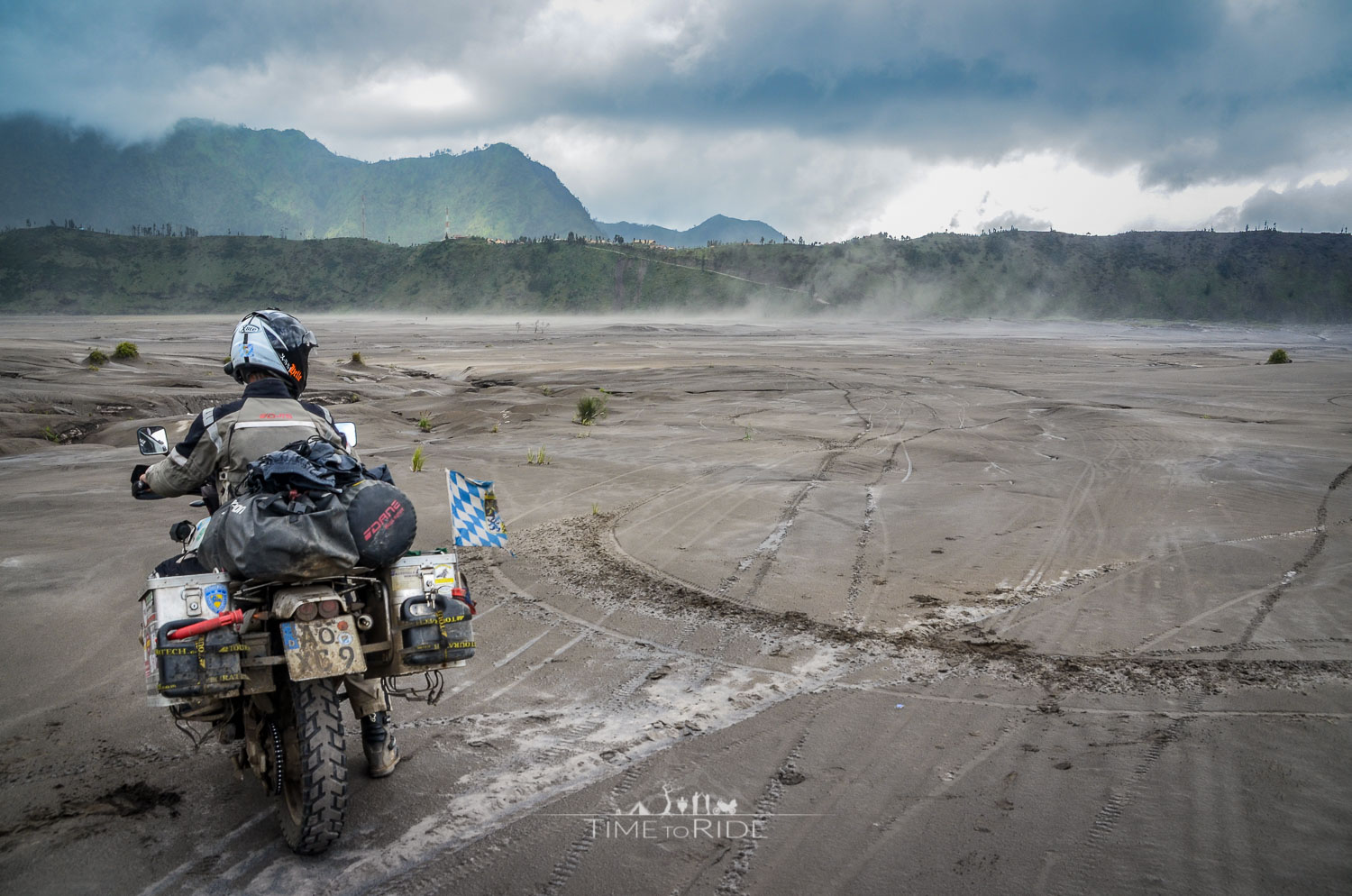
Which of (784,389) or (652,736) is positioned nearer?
(652,736)

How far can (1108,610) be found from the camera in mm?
6715

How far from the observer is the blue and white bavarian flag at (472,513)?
4590 millimetres

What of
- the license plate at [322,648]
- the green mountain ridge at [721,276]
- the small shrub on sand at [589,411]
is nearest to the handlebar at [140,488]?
the license plate at [322,648]

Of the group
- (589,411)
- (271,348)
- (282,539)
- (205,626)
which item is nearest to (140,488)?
(271,348)

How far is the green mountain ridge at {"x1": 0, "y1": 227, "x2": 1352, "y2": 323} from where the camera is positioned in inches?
3942

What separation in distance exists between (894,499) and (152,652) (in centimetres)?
845

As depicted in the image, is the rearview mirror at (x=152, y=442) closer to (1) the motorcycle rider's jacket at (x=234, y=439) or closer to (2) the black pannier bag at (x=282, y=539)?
(1) the motorcycle rider's jacket at (x=234, y=439)

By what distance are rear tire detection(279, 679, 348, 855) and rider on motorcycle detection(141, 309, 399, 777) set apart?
0.36 meters

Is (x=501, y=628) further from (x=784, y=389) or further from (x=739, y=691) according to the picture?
(x=784, y=389)

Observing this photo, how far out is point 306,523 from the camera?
3.58 metres

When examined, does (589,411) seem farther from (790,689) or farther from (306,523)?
(306,523)

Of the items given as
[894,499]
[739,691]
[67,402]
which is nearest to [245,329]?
[739,691]

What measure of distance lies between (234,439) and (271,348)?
649mm
